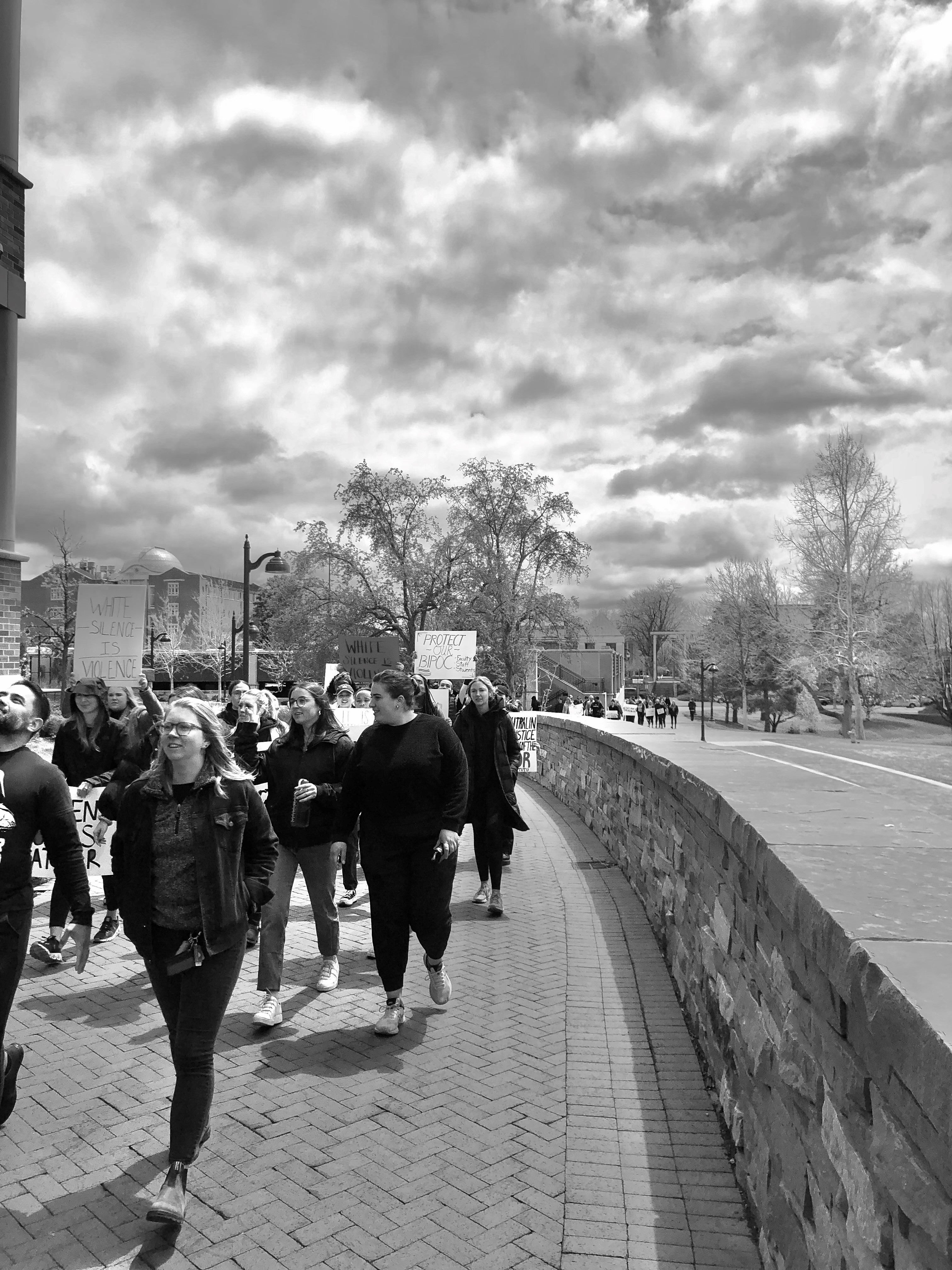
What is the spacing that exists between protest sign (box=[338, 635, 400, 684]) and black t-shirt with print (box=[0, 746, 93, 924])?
16.4m

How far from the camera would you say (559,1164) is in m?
3.70

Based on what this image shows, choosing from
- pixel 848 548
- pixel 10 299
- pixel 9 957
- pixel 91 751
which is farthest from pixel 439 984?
pixel 848 548

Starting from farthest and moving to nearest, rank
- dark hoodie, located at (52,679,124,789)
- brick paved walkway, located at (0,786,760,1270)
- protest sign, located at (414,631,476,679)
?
1. protest sign, located at (414,631,476,679)
2. dark hoodie, located at (52,679,124,789)
3. brick paved walkway, located at (0,786,760,1270)

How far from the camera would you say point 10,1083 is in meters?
4.00

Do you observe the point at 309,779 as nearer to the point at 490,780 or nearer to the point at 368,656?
the point at 490,780

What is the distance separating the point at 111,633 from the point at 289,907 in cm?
525

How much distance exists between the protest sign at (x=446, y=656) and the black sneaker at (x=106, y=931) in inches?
488

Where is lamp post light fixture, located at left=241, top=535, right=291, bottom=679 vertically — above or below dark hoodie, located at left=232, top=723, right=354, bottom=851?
above

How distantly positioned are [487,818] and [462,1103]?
354cm

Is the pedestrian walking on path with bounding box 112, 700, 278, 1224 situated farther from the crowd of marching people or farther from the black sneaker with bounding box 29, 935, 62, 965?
the black sneaker with bounding box 29, 935, 62, 965

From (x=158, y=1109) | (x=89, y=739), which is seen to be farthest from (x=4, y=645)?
(x=158, y=1109)

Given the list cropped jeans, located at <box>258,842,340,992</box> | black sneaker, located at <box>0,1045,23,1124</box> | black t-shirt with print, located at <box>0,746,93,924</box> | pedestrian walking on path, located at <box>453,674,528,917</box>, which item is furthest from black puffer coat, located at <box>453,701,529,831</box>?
black sneaker, located at <box>0,1045,23,1124</box>

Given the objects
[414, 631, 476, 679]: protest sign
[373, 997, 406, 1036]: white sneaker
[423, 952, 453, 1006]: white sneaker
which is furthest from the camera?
[414, 631, 476, 679]: protest sign

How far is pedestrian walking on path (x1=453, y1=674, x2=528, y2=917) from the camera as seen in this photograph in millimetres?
7664
